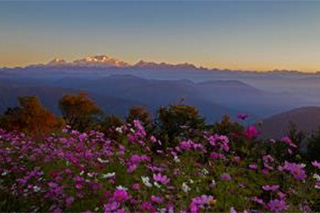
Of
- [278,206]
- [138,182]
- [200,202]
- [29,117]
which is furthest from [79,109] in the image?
[200,202]

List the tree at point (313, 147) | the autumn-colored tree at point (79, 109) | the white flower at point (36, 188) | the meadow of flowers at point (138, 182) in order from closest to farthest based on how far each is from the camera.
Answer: the meadow of flowers at point (138, 182) < the white flower at point (36, 188) < the tree at point (313, 147) < the autumn-colored tree at point (79, 109)

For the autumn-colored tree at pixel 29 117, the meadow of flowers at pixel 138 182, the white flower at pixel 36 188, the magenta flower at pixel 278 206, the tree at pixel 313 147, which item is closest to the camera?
the magenta flower at pixel 278 206

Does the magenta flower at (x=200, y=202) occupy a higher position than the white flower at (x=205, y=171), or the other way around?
the magenta flower at (x=200, y=202)

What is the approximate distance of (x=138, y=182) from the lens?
18.0 ft

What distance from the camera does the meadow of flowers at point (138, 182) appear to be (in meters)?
4.57

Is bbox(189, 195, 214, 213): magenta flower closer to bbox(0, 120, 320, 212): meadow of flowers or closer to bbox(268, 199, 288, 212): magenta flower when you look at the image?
bbox(0, 120, 320, 212): meadow of flowers

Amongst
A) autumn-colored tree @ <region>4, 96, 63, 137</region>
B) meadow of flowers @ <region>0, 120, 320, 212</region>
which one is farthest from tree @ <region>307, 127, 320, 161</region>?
meadow of flowers @ <region>0, 120, 320, 212</region>

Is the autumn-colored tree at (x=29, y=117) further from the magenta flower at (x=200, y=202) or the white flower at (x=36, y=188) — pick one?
the magenta flower at (x=200, y=202)

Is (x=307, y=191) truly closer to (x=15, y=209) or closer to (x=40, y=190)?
(x=40, y=190)

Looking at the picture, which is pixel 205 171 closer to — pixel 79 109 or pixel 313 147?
pixel 313 147

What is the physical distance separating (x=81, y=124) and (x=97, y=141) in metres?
40.4

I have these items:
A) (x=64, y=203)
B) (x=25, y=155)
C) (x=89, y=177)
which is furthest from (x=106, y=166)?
(x=25, y=155)

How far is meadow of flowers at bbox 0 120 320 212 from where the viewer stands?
457cm

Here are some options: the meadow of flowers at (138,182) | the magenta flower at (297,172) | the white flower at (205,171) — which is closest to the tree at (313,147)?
the meadow of flowers at (138,182)
